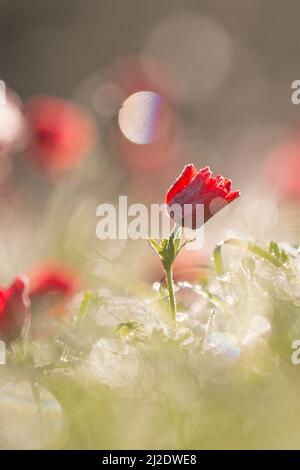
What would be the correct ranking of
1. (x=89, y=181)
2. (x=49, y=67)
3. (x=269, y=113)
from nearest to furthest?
(x=89, y=181), (x=269, y=113), (x=49, y=67)

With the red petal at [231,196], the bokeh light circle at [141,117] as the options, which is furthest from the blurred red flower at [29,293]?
the bokeh light circle at [141,117]

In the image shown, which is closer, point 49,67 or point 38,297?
point 38,297

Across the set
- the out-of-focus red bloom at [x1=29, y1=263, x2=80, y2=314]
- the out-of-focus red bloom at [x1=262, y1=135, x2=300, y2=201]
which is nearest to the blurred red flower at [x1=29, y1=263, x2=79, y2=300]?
the out-of-focus red bloom at [x1=29, y1=263, x2=80, y2=314]

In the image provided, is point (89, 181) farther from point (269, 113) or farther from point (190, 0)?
point (190, 0)

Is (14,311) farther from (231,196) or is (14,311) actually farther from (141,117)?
(141,117)

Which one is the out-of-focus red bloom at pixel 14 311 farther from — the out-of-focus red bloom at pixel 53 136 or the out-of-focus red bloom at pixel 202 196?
the out-of-focus red bloom at pixel 53 136
